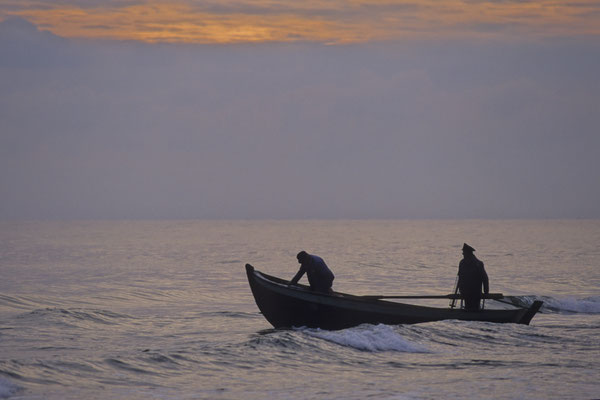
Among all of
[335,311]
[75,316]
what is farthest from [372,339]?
[75,316]

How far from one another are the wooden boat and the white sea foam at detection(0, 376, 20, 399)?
7368 mm

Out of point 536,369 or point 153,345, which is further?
point 153,345

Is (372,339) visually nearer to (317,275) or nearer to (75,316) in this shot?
(317,275)

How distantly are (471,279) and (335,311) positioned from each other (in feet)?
11.9

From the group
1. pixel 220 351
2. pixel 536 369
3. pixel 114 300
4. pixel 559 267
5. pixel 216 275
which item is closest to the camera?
pixel 536 369

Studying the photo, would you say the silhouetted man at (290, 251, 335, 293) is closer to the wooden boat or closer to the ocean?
the wooden boat

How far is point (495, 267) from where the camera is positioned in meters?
56.2

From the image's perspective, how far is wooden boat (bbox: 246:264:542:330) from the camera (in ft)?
64.8

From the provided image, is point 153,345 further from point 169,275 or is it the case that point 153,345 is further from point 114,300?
point 169,275

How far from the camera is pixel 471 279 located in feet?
65.7

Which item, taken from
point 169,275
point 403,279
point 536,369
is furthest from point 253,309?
point 169,275

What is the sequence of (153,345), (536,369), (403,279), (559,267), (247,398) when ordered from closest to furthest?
(247,398)
(536,369)
(153,345)
(403,279)
(559,267)

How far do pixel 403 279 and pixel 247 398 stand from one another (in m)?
32.0

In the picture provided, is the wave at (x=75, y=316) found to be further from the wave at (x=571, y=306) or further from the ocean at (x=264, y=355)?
the wave at (x=571, y=306)
